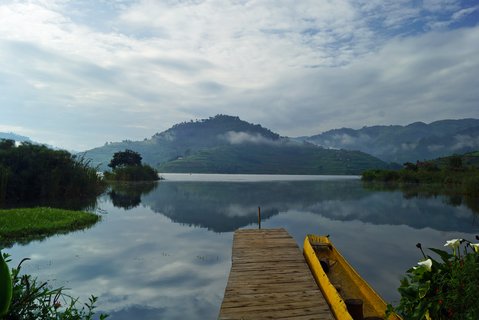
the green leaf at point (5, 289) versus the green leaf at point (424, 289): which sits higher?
the green leaf at point (5, 289)

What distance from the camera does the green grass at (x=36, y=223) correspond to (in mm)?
19531

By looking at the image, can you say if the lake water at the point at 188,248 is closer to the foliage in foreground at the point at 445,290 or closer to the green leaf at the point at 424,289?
the foliage in foreground at the point at 445,290

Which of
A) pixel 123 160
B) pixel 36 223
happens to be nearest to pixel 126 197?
pixel 36 223

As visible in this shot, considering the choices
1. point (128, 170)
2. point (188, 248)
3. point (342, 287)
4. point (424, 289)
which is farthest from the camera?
point (128, 170)

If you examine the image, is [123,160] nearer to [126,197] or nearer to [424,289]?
[126,197]

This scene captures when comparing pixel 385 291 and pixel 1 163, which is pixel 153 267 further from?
pixel 1 163

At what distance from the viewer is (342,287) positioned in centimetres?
1153

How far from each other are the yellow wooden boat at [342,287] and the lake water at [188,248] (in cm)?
163

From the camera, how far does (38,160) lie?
38.3 metres

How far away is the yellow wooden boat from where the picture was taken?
7957 millimetres

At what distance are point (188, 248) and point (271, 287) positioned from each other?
11035 mm

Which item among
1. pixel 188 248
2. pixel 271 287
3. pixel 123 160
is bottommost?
pixel 188 248

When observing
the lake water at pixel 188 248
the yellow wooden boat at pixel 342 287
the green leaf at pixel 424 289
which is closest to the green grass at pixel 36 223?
the lake water at pixel 188 248

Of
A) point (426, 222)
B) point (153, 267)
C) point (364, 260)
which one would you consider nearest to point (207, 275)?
point (153, 267)
